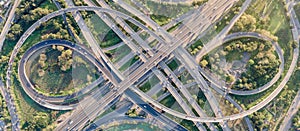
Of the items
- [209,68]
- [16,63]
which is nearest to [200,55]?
[209,68]

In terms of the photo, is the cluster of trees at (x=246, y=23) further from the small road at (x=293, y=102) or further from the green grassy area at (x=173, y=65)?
the green grassy area at (x=173, y=65)

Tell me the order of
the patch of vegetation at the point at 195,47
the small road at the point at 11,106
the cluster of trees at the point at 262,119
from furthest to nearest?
the small road at the point at 11,106
the patch of vegetation at the point at 195,47
the cluster of trees at the point at 262,119

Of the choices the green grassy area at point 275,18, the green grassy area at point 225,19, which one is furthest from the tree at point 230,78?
the green grassy area at point 275,18

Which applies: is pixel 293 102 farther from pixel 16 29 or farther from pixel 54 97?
pixel 16 29

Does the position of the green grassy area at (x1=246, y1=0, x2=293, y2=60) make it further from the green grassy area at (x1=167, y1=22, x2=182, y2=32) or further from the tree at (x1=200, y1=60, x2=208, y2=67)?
the green grassy area at (x1=167, y1=22, x2=182, y2=32)

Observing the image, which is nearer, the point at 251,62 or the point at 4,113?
the point at 251,62

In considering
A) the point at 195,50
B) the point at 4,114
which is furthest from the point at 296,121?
the point at 4,114
